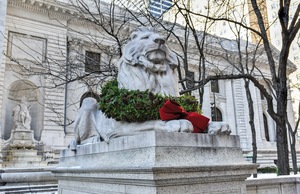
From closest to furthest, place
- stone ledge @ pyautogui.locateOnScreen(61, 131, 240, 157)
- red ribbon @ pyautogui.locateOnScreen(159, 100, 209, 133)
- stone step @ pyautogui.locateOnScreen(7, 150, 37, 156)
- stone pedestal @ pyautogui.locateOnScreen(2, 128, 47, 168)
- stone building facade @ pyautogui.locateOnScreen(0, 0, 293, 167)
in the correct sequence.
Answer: stone ledge @ pyautogui.locateOnScreen(61, 131, 240, 157) < red ribbon @ pyautogui.locateOnScreen(159, 100, 209, 133) < stone pedestal @ pyautogui.locateOnScreen(2, 128, 47, 168) < stone step @ pyautogui.locateOnScreen(7, 150, 37, 156) < stone building facade @ pyautogui.locateOnScreen(0, 0, 293, 167)

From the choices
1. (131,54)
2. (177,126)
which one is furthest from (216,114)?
(177,126)

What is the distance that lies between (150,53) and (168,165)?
5.25 ft

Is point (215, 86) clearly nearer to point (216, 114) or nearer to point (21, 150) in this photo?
point (216, 114)

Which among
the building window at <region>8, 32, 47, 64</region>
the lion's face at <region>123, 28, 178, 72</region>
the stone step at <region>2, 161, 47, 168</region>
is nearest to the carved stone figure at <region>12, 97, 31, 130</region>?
the stone step at <region>2, 161, 47, 168</region>

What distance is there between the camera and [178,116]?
11.1ft

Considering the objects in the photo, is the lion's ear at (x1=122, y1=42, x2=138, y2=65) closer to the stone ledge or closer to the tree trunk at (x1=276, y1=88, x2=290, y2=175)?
the stone ledge

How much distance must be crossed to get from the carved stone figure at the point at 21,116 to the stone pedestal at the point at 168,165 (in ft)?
58.1

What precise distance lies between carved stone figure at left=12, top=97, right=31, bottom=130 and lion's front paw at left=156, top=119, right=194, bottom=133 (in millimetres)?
18775

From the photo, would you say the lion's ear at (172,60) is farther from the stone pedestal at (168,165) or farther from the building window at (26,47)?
the building window at (26,47)

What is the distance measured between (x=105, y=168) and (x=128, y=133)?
483 millimetres

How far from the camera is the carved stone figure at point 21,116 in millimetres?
19859

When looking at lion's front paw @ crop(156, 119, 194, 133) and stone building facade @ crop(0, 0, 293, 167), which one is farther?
stone building facade @ crop(0, 0, 293, 167)

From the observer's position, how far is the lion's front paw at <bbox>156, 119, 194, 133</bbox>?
3174 millimetres

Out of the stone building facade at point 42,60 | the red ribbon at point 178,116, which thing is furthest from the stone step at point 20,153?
the red ribbon at point 178,116
